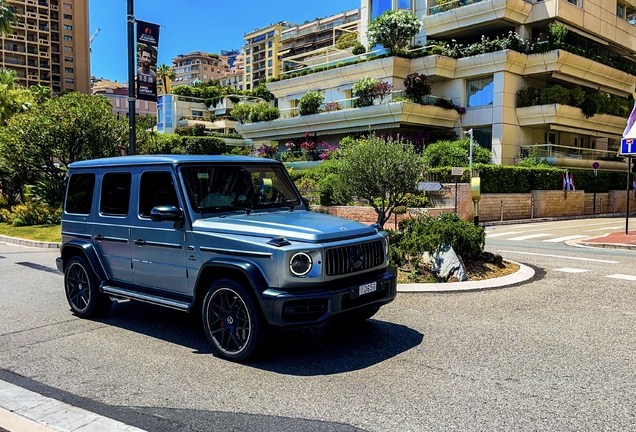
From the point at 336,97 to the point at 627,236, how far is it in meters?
25.9

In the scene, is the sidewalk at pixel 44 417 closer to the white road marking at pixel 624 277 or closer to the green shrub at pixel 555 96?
the white road marking at pixel 624 277

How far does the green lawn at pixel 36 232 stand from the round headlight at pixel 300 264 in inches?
548

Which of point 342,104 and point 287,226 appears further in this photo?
point 342,104

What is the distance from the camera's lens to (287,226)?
17.4 ft

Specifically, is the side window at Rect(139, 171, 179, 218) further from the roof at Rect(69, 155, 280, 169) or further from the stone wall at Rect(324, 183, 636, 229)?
the stone wall at Rect(324, 183, 636, 229)

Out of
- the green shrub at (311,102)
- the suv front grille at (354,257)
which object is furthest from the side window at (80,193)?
the green shrub at (311,102)

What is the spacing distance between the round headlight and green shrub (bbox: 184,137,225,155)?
69230mm

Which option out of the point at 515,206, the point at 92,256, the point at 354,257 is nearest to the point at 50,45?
the point at 515,206

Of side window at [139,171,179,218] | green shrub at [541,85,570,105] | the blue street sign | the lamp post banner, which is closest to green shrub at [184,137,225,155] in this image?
green shrub at [541,85,570,105]

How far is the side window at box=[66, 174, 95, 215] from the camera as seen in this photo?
7121mm

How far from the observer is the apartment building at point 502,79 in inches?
1339

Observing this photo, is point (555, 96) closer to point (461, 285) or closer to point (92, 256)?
point (461, 285)

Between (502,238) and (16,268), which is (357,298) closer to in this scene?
(16,268)

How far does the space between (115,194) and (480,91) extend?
3288 centimetres
